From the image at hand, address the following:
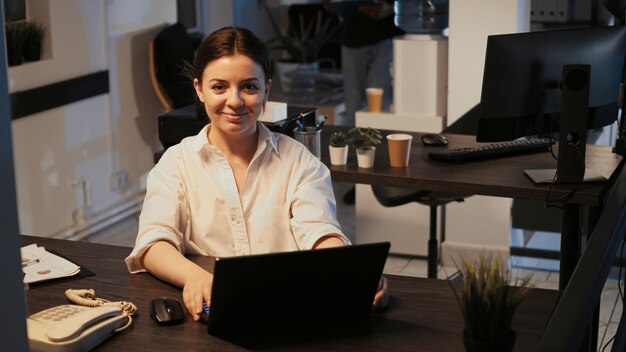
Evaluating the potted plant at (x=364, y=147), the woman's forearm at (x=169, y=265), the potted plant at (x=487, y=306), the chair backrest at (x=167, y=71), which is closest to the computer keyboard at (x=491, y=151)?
the potted plant at (x=364, y=147)

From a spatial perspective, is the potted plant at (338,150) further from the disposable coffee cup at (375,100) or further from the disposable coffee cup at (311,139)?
the disposable coffee cup at (375,100)

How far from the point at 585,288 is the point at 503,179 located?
1748 mm

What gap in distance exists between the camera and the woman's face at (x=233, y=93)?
Answer: 2.41m

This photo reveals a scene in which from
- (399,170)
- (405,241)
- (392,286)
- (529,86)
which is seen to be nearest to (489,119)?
(529,86)

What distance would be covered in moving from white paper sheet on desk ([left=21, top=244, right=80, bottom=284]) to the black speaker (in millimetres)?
1579

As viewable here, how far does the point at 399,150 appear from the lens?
3348mm

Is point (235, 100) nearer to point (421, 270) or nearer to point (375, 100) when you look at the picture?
point (375, 100)

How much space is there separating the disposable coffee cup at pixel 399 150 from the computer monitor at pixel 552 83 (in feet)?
0.88

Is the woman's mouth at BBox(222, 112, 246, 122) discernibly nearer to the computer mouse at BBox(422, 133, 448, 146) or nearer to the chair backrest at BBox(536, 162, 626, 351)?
the chair backrest at BBox(536, 162, 626, 351)

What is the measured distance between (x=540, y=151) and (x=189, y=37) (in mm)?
2922

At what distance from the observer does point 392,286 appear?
2.21 meters

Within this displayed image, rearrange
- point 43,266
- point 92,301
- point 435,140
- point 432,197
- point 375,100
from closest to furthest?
point 92,301, point 43,266, point 435,140, point 432,197, point 375,100

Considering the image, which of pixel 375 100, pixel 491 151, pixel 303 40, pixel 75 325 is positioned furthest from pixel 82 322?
pixel 303 40

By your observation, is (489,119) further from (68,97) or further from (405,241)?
(68,97)
